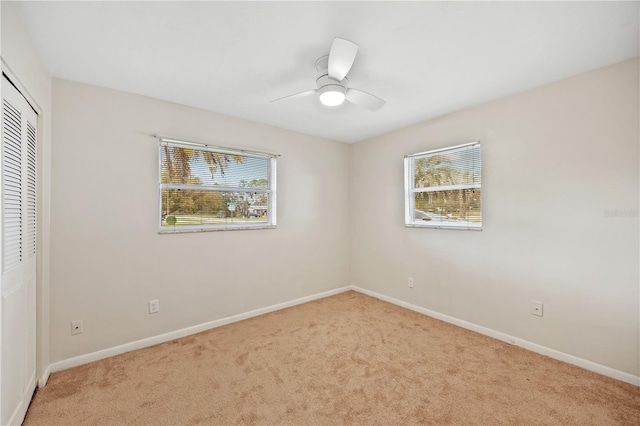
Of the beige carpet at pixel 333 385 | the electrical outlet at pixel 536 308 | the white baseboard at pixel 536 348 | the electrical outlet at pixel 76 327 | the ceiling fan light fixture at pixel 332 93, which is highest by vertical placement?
the ceiling fan light fixture at pixel 332 93

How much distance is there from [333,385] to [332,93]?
2.11 meters

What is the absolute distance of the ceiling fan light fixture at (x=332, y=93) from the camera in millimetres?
1984

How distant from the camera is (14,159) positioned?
157 centimetres

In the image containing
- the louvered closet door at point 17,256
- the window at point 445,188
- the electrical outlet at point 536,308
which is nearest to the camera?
the louvered closet door at point 17,256

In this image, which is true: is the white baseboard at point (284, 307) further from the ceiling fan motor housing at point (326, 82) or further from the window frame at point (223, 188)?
the ceiling fan motor housing at point (326, 82)

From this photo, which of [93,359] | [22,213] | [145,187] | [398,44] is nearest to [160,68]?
[145,187]

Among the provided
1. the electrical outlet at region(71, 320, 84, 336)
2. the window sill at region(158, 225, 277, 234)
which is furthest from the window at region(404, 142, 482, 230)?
the electrical outlet at region(71, 320, 84, 336)

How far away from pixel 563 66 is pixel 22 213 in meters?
3.85

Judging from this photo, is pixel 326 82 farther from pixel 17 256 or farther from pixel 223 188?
pixel 17 256

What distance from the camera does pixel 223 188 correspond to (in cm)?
308

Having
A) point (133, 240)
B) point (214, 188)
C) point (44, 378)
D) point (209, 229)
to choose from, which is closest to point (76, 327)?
point (44, 378)

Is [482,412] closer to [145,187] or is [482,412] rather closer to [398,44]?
[398,44]

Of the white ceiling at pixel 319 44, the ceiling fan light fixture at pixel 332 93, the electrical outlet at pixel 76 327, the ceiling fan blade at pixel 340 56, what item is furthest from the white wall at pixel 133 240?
the ceiling fan blade at pixel 340 56

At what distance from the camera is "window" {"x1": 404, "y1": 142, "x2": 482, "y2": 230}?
291 centimetres
